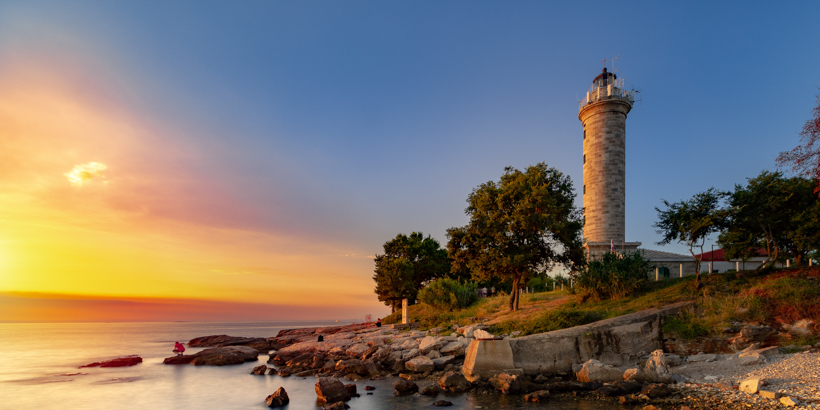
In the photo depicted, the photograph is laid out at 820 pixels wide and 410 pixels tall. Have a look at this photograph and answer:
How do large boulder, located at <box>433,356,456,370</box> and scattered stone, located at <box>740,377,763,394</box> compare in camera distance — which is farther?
large boulder, located at <box>433,356,456,370</box>

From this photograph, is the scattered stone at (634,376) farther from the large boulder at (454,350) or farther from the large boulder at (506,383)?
the large boulder at (454,350)

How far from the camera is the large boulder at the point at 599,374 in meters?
14.3

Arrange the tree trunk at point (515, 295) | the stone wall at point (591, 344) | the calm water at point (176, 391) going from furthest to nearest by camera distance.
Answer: the tree trunk at point (515, 295), the stone wall at point (591, 344), the calm water at point (176, 391)

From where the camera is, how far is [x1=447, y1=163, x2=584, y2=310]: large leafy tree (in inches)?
910

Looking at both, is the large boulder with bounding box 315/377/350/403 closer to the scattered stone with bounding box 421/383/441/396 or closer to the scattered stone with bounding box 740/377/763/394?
the scattered stone with bounding box 421/383/441/396

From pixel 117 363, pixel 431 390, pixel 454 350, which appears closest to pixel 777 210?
pixel 454 350

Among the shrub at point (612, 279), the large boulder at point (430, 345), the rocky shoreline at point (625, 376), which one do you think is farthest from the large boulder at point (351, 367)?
the shrub at point (612, 279)

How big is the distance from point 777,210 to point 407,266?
90.8 ft

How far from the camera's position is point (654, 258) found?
37062mm

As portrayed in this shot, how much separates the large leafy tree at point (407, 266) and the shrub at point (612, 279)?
2022cm

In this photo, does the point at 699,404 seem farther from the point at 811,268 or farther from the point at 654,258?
the point at 654,258

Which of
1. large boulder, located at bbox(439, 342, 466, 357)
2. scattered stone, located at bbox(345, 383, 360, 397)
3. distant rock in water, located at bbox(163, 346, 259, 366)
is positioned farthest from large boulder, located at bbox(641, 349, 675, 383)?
distant rock in water, located at bbox(163, 346, 259, 366)

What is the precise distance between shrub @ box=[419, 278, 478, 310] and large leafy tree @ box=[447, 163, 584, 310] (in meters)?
6.54

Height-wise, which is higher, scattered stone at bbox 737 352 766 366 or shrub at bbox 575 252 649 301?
shrub at bbox 575 252 649 301
